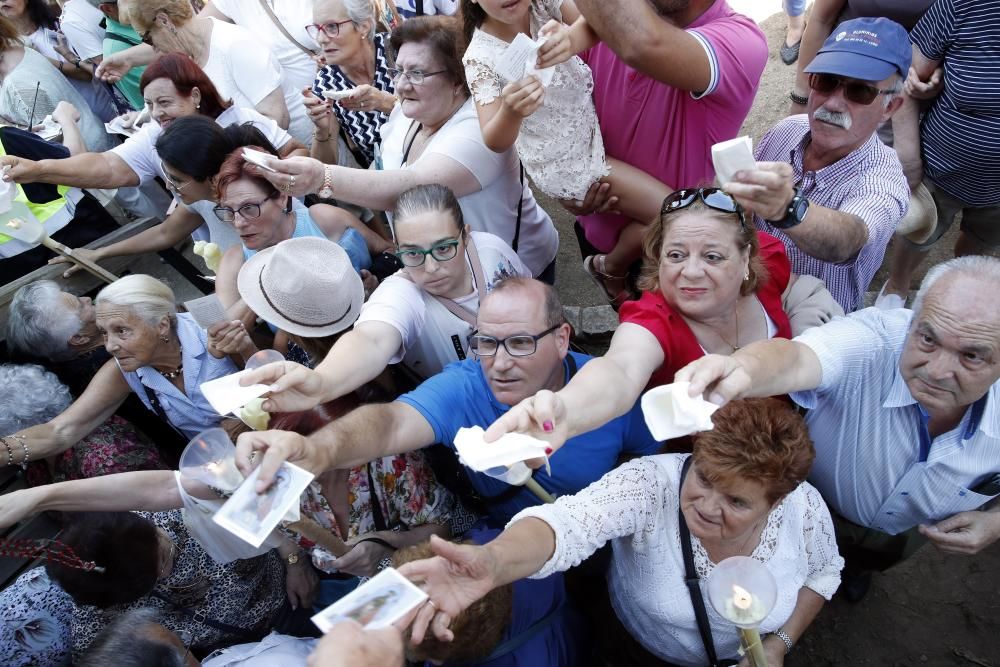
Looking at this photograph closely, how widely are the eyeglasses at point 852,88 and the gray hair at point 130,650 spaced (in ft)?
9.63

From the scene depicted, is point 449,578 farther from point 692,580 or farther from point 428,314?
point 428,314

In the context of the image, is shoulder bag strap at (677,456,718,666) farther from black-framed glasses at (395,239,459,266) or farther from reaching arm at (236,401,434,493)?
black-framed glasses at (395,239,459,266)

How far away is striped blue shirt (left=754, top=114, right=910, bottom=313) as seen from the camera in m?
2.38

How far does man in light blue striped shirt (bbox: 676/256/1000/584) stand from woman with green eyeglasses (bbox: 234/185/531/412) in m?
1.19

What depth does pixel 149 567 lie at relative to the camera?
2236 mm

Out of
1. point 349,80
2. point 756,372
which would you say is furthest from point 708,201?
point 349,80

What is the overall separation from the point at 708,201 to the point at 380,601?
61.3 inches

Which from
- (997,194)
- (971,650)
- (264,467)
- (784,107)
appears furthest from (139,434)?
(784,107)

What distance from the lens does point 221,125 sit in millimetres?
3438

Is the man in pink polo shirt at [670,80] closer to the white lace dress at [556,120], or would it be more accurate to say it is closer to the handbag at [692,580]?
the white lace dress at [556,120]

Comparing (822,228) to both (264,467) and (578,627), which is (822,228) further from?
(264,467)

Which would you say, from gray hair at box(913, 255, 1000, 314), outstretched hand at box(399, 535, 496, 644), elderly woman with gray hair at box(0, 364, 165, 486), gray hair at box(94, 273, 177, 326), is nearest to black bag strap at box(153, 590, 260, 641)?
elderly woman with gray hair at box(0, 364, 165, 486)

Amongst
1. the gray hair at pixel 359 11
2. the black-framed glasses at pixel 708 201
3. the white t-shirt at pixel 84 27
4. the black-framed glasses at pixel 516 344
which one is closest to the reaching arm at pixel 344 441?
the black-framed glasses at pixel 516 344

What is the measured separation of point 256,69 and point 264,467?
3.12m
